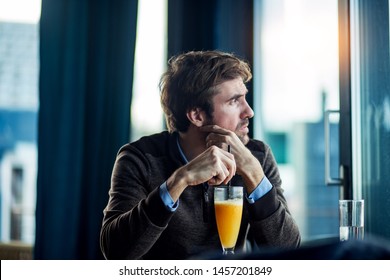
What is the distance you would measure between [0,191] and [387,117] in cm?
278

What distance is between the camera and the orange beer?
3.49 feet

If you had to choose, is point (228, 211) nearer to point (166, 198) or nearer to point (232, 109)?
point (166, 198)

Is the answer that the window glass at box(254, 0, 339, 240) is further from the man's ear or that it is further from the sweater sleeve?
the sweater sleeve

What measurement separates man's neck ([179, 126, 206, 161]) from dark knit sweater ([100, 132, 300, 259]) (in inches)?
0.9

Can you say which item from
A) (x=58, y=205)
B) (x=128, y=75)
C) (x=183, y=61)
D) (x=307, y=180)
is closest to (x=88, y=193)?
(x=58, y=205)

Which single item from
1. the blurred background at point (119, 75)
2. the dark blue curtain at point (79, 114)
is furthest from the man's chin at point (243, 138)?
the dark blue curtain at point (79, 114)

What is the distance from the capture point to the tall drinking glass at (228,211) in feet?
3.48

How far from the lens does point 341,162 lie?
5.36 feet

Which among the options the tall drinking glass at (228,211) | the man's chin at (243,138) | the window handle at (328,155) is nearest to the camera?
the tall drinking glass at (228,211)

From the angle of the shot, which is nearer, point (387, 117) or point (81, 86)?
point (387, 117)

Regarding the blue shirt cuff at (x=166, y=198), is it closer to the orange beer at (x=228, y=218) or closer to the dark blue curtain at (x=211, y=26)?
the orange beer at (x=228, y=218)

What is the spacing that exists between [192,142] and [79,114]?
88 centimetres
